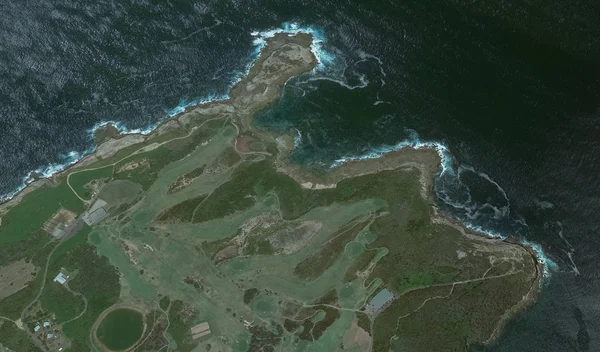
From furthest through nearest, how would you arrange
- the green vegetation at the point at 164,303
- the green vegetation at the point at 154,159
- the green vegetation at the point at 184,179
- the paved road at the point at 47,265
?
the green vegetation at the point at 154,159 < the green vegetation at the point at 184,179 < the green vegetation at the point at 164,303 < the paved road at the point at 47,265

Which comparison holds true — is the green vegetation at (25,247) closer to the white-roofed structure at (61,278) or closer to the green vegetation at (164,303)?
the white-roofed structure at (61,278)

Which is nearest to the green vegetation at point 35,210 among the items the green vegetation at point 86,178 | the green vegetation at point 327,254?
the green vegetation at point 86,178

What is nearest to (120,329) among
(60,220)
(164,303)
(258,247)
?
(164,303)

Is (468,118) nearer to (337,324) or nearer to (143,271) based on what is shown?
(337,324)

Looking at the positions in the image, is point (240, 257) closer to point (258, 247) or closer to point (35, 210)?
point (258, 247)

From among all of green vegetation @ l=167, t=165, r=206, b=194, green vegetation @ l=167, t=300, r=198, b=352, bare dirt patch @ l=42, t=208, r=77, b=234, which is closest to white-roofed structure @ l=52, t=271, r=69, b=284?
bare dirt patch @ l=42, t=208, r=77, b=234

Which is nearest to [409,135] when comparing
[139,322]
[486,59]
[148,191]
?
[486,59]
